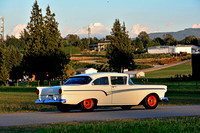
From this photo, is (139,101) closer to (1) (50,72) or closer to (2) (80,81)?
(2) (80,81)

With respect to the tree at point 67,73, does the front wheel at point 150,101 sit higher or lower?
lower

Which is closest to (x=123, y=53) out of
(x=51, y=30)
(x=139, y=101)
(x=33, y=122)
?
(x=51, y=30)

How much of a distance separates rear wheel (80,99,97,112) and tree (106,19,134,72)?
224 ft

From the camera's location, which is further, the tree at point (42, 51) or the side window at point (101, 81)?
the tree at point (42, 51)

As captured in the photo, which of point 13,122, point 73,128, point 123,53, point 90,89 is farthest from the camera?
point 123,53

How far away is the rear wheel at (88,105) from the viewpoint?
16516 millimetres

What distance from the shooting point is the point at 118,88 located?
17422mm

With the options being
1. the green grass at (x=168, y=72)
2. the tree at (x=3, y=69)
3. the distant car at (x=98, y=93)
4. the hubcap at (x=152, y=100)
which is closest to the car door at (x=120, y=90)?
the distant car at (x=98, y=93)

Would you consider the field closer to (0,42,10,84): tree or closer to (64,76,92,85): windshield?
(64,76,92,85): windshield

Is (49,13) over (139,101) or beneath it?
over

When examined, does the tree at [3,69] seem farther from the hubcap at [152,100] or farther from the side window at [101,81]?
the side window at [101,81]

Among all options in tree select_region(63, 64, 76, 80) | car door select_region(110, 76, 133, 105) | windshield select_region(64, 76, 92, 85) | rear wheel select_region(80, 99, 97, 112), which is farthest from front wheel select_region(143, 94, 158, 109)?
tree select_region(63, 64, 76, 80)

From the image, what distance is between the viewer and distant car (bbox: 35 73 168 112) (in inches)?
637

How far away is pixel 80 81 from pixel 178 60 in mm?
142719
